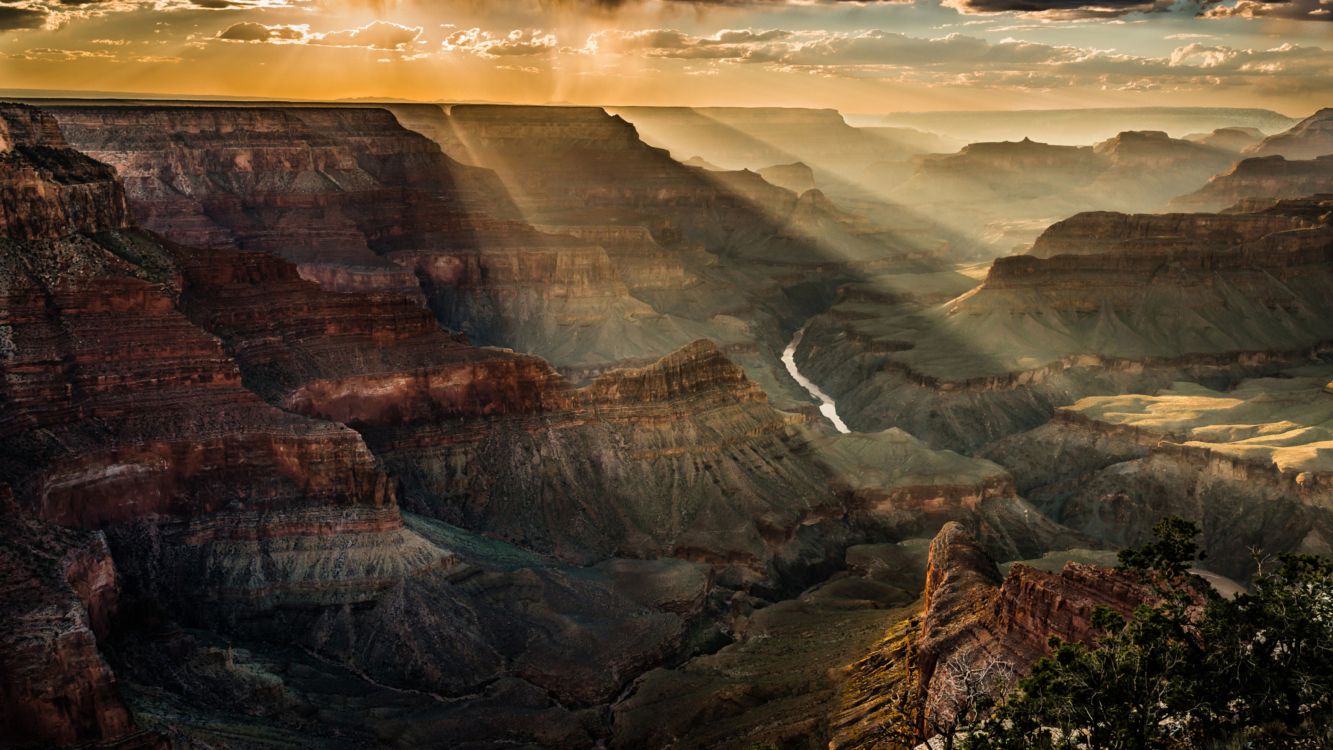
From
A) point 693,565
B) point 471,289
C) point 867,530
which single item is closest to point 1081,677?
point 693,565

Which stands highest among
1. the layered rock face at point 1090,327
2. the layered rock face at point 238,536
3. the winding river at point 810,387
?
the layered rock face at point 238,536

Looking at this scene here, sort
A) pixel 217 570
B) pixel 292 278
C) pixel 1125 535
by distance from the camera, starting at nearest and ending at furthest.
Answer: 1. pixel 217 570
2. pixel 292 278
3. pixel 1125 535

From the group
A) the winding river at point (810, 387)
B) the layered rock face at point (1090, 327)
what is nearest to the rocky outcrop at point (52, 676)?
the winding river at point (810, 387)

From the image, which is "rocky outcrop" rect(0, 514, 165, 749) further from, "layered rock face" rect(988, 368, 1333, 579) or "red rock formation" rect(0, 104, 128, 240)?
"layered rock face" rect(988, 368, 1333, 579)

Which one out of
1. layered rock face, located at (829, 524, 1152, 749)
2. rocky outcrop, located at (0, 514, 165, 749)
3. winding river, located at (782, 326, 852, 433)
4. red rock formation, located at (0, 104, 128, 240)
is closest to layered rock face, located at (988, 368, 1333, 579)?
winding river, located at (782, 326, 852, 433)

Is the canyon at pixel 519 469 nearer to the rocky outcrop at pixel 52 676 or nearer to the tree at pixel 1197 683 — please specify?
the rocky outcrop at pixel 52 676

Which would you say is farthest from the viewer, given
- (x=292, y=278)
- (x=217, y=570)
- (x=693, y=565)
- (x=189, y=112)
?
(x=189, y=112)

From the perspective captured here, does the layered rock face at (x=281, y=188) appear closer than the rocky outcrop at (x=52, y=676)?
No

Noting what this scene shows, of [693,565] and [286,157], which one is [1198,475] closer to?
[693,565]
